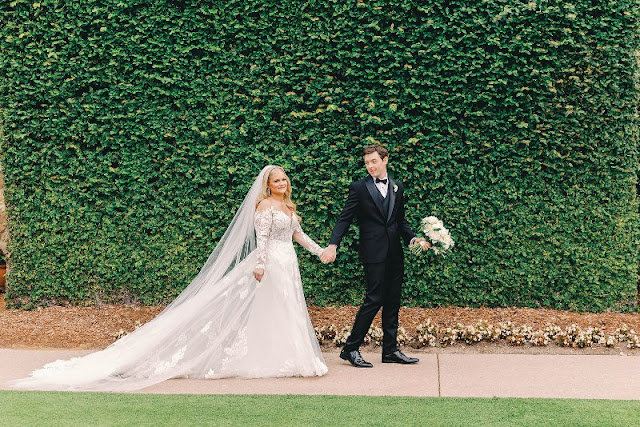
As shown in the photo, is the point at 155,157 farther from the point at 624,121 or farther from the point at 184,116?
the point at 624,121

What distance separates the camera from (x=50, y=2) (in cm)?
821

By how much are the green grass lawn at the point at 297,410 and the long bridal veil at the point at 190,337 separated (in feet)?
1.46

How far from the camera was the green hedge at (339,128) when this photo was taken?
789 centimetres

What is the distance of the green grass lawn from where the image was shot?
16.1 feet

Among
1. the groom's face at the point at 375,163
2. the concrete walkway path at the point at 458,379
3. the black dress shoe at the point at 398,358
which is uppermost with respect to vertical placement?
the groom's face at the point at 375,163

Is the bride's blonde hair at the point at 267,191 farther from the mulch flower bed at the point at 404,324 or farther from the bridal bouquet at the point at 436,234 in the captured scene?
the mulch flower bed at the point at 404,324

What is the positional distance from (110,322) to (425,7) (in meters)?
4.72

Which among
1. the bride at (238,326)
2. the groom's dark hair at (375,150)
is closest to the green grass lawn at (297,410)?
the bride at (238,326)

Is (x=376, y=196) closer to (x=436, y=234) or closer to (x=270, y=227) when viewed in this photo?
(x=436, y=234)

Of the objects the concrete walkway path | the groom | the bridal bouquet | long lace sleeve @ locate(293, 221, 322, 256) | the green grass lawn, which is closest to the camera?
the green grass lawn

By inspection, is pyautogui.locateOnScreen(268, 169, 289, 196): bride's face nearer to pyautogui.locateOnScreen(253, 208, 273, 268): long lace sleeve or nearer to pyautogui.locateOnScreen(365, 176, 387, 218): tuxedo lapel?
pyautogui.locateOnScreen(253, 208, 273, 268): long lace sleeve

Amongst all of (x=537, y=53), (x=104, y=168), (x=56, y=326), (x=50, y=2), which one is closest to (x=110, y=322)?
(x=56, y=326)

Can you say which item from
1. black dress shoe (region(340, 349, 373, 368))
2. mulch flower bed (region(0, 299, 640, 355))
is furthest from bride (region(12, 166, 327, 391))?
mulch flower bed (region(0, 299, 640, 355))

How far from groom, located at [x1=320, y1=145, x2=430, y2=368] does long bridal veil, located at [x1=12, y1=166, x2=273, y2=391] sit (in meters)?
0.77
